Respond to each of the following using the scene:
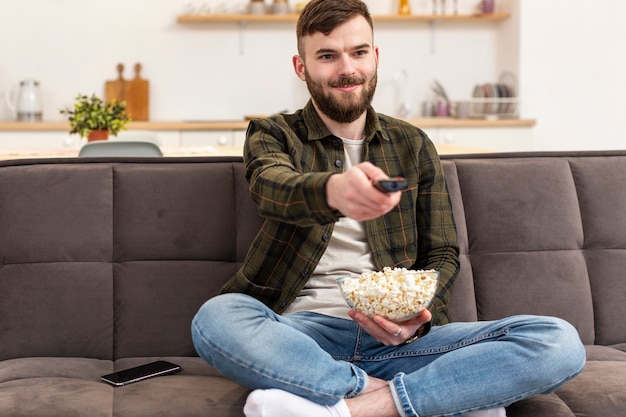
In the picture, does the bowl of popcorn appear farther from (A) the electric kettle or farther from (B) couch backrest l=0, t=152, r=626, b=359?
(A) the electric kettle

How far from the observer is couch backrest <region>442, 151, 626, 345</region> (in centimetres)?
238

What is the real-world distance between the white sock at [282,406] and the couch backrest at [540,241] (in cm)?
68

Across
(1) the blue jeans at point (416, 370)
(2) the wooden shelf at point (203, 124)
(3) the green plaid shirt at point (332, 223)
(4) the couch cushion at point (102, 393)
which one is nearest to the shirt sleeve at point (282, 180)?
(3) the green plaid shirt at point (332, 223)

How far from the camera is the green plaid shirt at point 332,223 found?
6.80 ft

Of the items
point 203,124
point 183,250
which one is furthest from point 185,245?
point 203,124

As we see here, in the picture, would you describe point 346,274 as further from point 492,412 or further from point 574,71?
point 574,71

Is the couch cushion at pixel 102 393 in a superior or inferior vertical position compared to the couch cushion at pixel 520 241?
inferior

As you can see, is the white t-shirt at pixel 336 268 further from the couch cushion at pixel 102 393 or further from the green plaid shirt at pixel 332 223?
the couch cushion at pixel 102 393

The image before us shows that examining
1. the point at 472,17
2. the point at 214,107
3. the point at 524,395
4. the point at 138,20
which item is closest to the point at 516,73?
the point at 472,17

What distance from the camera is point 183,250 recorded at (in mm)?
2324

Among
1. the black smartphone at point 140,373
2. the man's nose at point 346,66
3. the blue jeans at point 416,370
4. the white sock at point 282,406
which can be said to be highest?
the man's nose at point 346,66

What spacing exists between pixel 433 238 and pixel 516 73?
4.28 metres

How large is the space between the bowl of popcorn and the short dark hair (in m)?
0.66

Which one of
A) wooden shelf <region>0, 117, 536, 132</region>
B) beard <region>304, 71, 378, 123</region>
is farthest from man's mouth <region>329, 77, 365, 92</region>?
wooden shelf <region>0, 117, 536, 132</region>
